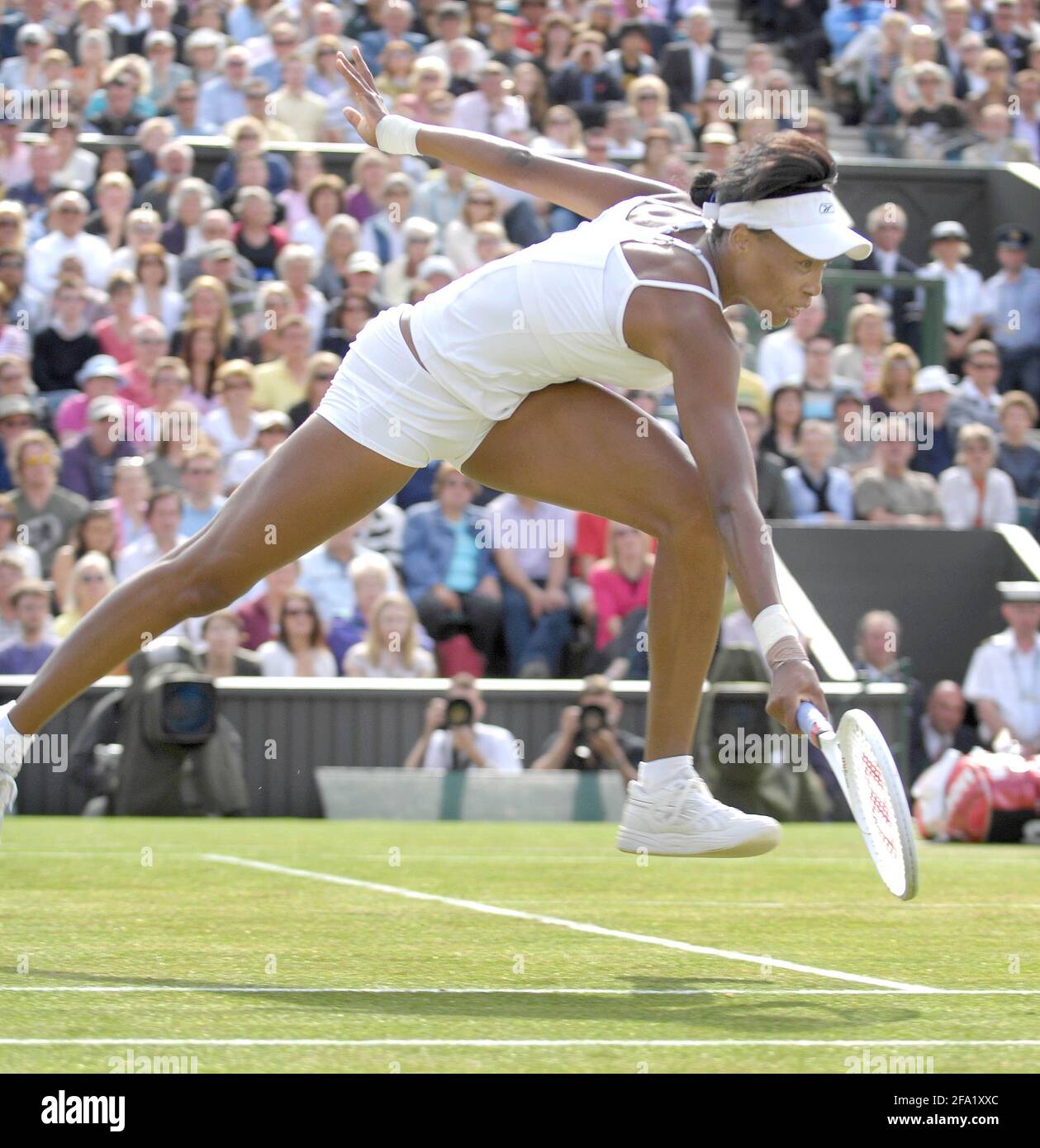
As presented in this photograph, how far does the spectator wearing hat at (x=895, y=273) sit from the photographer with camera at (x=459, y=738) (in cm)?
537

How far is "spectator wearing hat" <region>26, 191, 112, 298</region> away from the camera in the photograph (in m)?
14.0

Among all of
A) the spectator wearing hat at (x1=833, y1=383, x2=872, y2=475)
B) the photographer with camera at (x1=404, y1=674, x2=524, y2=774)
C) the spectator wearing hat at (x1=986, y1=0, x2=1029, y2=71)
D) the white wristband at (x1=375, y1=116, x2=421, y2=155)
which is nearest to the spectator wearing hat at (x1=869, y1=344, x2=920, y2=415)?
the spectator wearing hat at (x1=833, y1=383, x2=872, y2=475)

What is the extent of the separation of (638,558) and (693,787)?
293 inches

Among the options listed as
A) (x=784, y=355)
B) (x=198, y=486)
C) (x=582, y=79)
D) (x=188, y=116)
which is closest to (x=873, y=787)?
(x=198, y=486)

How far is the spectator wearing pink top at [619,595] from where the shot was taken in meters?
12.8

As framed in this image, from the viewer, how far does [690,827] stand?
17.9 feet

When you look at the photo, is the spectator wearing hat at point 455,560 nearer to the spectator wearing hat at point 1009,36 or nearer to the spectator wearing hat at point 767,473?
the spectator wearing hat at point 767,473

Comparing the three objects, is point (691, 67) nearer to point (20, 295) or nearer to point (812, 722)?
point (20, 295)

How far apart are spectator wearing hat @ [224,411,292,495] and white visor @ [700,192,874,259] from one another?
7911 mm

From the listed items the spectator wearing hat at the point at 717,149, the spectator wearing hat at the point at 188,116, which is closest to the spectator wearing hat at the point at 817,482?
the spectator wearing hat at the point at 717,149

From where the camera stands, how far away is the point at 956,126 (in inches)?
730

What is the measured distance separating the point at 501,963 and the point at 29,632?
7.28m
